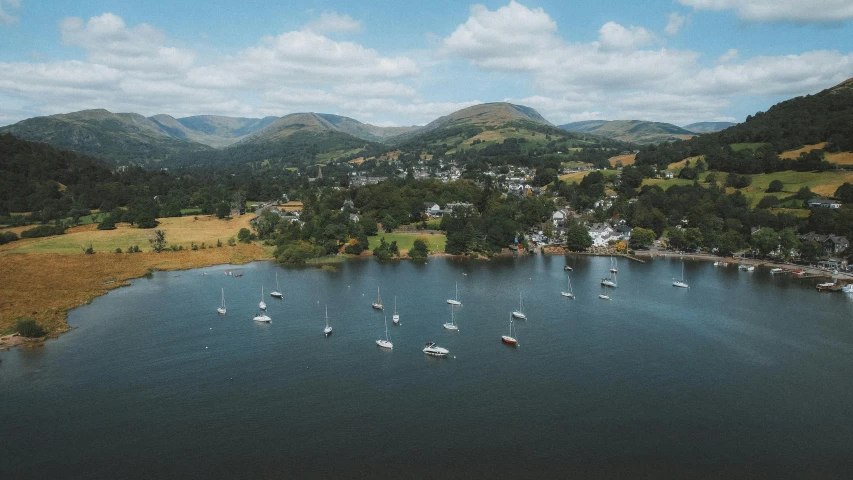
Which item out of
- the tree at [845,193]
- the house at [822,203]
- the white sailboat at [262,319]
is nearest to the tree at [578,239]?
the house at [822,203]

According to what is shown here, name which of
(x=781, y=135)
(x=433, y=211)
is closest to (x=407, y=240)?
(x=433, y=211)

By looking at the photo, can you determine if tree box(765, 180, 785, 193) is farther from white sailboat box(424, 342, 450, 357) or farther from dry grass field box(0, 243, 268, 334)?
dry grass field box(0, 243, 268, 334)

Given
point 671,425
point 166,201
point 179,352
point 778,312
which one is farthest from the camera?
point 166,201

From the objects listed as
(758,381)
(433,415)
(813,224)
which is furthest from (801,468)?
(813,224)

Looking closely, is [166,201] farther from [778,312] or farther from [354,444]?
[778,312]

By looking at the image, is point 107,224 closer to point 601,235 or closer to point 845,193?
point 601,235

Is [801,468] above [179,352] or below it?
below
